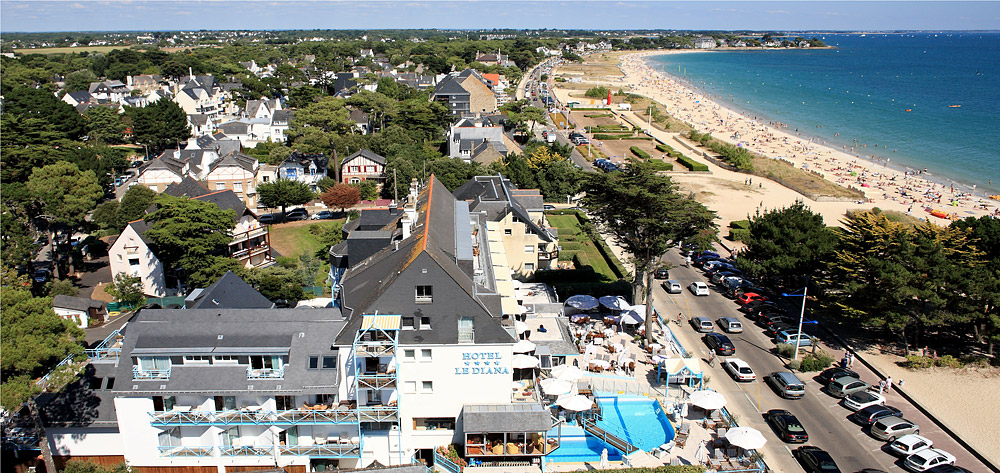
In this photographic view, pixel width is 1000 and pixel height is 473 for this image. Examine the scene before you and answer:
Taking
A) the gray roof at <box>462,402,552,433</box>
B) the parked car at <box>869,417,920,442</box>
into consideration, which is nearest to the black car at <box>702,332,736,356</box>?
the parked car at <box>869,417,920,442</box>

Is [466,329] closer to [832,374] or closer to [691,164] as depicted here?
[832,374]

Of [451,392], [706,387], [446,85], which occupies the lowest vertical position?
[706,387]

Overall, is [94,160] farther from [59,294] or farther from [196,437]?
[196,437]

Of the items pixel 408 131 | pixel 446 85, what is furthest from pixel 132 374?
pixel 446 85

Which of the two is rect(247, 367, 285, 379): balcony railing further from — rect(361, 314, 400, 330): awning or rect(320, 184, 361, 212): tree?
rect(320, 184, 361, 212): tree

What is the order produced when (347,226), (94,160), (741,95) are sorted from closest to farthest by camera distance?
(347,226) → (94,160) → (741,95)

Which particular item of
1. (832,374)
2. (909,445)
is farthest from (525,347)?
(909,445)

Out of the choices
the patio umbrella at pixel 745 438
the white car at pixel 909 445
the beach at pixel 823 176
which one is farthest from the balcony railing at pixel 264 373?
the beach at pixel 823 176
